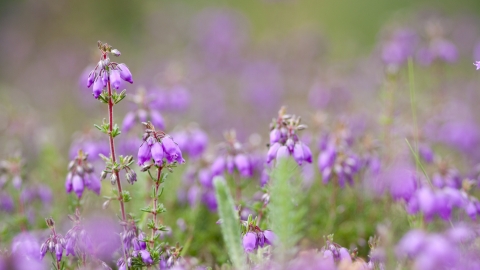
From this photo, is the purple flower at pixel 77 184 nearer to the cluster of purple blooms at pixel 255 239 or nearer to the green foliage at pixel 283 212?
the cluster of purple blooms at pixel 255 239

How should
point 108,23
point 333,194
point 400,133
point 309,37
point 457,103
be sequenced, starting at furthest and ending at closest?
point 108,23
point 309,37
point 457,103
point 400,133
point 333,194

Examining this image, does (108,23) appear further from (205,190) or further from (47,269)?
(47,269)

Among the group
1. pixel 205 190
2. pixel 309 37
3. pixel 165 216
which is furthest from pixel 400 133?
pixel 309 37

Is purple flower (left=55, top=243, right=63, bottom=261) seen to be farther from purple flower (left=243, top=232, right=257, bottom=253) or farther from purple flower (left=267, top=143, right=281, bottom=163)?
purple flower (left=267, top=143, right=281, bottom=163)

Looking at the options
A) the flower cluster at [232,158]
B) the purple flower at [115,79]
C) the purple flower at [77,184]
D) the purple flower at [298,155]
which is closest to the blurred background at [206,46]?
the flower cluster at [232,158]

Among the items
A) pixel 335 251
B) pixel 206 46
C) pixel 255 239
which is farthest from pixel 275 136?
pixel 206 46

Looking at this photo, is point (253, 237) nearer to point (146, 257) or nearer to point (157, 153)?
point (146, 257)

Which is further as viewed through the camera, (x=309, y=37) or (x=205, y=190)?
(x=309, y=37)

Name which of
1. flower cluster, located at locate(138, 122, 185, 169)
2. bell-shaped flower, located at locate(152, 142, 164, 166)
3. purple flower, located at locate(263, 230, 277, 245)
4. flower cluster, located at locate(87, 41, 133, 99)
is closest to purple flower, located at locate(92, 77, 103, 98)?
flower cluster, located at locate(87, 41, 133, 99)

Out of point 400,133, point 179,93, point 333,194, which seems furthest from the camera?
point 179,93
